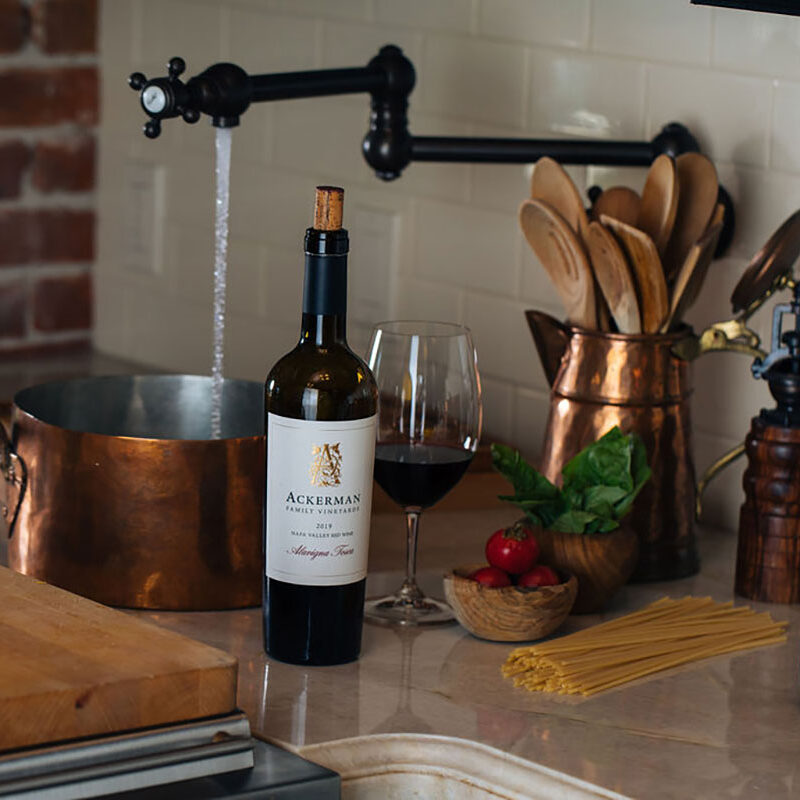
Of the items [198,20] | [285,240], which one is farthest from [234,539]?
[198,20]

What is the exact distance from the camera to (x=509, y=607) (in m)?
1.11

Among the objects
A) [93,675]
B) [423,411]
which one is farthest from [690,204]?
[93,675]

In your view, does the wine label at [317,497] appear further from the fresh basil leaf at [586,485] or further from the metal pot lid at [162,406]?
the metal pot lid at [162,406]

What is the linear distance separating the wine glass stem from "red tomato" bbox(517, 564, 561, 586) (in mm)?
91

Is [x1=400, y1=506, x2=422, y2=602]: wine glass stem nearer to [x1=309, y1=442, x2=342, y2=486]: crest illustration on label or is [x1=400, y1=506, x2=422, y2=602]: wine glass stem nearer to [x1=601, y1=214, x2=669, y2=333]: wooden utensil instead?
[x1=309, y1=442, x2=342, y2=486]: crest illustration on label

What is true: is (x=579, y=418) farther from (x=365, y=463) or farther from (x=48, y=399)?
(x=48, y=399)

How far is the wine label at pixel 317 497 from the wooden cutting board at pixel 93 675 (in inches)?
4.9

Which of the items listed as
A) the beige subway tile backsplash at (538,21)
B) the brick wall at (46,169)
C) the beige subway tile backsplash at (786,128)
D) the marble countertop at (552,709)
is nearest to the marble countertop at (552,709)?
the marble countertop at (552,709)

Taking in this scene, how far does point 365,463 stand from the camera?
104 cm

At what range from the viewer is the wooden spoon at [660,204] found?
135 cm

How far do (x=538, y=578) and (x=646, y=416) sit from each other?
25cm

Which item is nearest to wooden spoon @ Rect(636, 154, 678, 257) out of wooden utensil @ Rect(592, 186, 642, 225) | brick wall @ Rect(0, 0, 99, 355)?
wooden utensil @ Rect(592, 186, 642, 225)

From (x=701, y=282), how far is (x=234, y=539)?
48 centimetres

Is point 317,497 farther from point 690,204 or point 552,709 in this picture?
point 690,204
